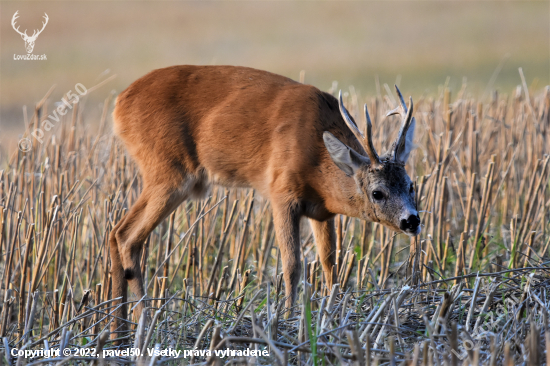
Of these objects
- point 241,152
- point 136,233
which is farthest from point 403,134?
point 136,233

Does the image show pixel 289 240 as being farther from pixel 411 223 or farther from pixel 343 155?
pixel 411 223

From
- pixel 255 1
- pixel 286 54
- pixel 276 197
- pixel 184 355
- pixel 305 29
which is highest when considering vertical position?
pixel 255 1

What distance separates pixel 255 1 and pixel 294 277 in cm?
2842

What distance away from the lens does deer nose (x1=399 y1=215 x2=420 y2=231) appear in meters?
4.06

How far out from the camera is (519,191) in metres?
6.02

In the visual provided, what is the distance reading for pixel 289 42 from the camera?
25.2m

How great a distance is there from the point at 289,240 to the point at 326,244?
421mm

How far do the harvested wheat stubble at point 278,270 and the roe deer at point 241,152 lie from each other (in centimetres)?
18

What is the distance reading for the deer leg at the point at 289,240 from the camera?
14.7ft

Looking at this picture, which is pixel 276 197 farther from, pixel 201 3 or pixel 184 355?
pixel 201 3

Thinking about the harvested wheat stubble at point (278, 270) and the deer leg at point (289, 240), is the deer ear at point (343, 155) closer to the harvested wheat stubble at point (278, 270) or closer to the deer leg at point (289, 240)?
the deer leg at point (289, 240)

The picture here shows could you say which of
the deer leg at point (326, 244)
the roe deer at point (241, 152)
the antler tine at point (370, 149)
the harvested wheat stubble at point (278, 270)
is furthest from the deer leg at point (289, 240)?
the antler tine at point (370, 149)

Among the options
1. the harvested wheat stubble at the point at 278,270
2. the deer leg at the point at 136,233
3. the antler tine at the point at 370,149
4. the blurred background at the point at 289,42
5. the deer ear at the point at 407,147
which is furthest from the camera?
the blurred background at the point at 289,42

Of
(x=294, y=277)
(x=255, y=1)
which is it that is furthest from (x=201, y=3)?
(x=294, y=277)
